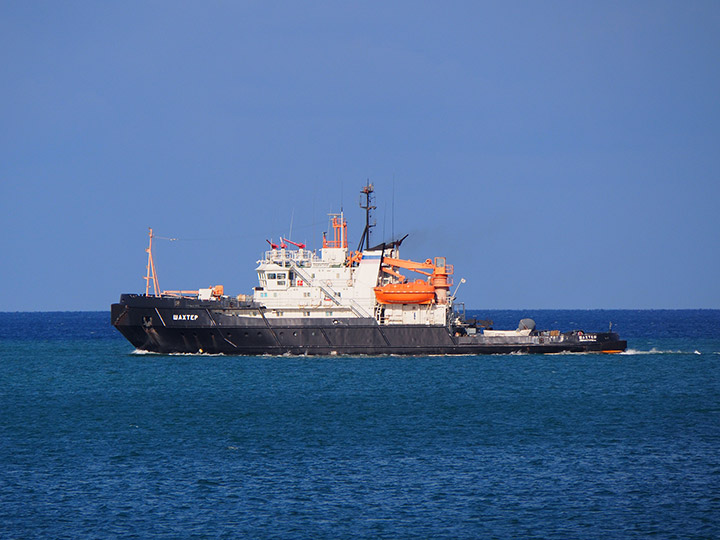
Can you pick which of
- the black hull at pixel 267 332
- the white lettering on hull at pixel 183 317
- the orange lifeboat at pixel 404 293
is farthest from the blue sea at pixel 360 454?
the orange lifeboat at pixel 404 293

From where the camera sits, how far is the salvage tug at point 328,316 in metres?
55.8

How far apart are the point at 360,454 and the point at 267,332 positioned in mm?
26938

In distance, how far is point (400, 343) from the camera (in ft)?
185

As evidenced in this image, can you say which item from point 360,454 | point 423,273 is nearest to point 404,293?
point 423,273

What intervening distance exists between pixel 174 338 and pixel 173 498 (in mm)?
33368

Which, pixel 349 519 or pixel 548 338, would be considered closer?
pixel 349 519

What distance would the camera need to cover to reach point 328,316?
5669 centimetres

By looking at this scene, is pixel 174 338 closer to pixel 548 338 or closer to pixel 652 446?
pixel 548 338

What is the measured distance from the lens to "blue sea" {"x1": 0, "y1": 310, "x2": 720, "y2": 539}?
22344 millimetres

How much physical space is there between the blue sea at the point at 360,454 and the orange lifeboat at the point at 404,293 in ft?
19.4

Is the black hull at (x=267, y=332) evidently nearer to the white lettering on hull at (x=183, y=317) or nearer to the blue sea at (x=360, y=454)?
the white lettering on hull at (x=183, y=317)

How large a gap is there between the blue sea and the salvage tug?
4.37m

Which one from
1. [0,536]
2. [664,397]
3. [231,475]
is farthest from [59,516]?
[664,397]

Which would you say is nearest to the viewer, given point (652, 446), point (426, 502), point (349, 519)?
point (349, 519)
